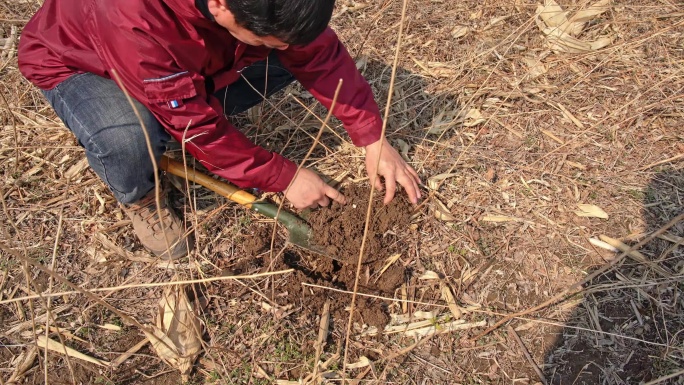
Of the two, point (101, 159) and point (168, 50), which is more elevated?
point (168, 50)

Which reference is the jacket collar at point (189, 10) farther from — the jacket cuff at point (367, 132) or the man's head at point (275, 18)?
the jacket cuff at point (367, 132)

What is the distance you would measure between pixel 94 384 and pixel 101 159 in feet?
2.58

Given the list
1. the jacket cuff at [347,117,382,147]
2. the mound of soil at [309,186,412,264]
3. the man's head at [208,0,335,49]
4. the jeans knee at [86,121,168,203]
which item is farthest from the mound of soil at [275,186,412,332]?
the man's head at [208,0,335,49]

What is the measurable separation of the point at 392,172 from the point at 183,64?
861mm

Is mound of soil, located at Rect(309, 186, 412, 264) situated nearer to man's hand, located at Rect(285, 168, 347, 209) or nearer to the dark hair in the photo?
man's hand, located at Rect(285, 168, 347, 209)

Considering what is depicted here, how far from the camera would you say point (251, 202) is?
6.79ft

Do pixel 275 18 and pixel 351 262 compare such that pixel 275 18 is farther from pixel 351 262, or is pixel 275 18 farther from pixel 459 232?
pixel 459 232

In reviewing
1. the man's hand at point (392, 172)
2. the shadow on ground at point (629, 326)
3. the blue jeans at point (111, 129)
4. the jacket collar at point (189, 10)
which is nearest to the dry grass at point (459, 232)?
the shadow on ground at point (629, 326)

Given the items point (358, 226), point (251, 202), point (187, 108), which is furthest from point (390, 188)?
point (187, 108)

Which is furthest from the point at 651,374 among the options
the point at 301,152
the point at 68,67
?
the point at 68,67

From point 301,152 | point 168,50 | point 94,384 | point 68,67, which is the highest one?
point 168,50

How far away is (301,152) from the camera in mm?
2410

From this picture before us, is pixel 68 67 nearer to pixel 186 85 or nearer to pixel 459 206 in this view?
pixel 186 85

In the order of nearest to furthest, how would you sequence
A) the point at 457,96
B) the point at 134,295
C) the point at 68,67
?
the point at 68,67
the point at 134,295
the point at 457,96
